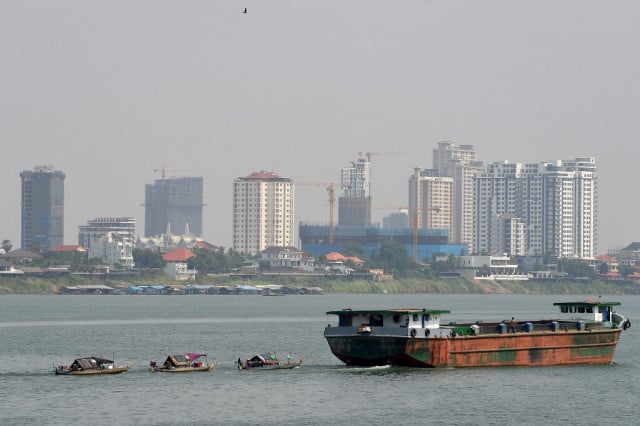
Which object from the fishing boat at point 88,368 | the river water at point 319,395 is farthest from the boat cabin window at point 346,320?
the fishing boat at point 88,368

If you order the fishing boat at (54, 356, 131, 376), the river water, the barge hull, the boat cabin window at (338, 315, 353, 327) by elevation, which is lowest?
the river water

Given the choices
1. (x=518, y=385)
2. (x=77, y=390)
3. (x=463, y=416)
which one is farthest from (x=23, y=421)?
(x=518, y=385)

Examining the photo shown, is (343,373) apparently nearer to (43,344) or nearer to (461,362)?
(461,362)

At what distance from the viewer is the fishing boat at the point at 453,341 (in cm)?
9912

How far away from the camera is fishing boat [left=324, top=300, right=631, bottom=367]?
99.1 m

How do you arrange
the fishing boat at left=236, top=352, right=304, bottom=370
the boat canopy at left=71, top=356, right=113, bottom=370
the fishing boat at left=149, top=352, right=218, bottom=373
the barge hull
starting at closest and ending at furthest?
the barge hull < the boat canopy at left=71, top=356, right=113, bottom=370 < the fishing boat at left=149, top=352, right=218, bottom=373 < the fishing boat at left=236, top=352, right=304, bottom=370

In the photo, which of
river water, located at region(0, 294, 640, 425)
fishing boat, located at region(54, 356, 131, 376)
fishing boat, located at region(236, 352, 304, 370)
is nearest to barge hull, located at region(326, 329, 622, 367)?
river water, located at region(0, 294, 640, 425)

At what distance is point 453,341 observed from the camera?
101 meters

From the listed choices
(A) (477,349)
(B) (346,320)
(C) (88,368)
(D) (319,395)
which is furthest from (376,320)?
(C) (88,368)

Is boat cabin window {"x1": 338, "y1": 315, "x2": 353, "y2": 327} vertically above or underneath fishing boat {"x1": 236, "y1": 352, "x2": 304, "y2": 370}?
above

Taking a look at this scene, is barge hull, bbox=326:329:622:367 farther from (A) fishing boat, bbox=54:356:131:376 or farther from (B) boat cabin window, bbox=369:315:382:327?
(A) fishing boat, bbox=54:356:131:376

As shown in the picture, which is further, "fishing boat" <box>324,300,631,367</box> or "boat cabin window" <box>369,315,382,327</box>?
"boat cabin window" <box>369,315,382,327</box>

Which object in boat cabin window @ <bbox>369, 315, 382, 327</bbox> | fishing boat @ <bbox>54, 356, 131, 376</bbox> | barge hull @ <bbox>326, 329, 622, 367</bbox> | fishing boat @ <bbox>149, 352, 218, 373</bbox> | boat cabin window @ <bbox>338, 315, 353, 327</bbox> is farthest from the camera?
fishing boat @ <bbox>149, 352, 218, 373</bbox>

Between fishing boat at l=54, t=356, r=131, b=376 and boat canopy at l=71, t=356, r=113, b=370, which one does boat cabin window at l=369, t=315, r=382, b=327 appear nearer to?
fishing boat at l=54, t=356, r=131, b=376
